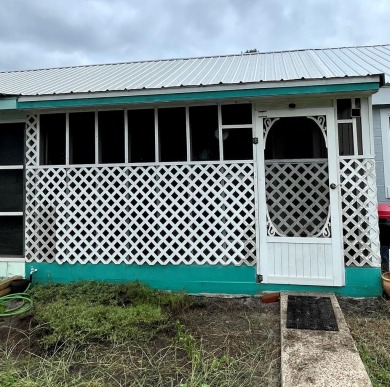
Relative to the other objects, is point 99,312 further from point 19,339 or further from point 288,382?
point 288,382

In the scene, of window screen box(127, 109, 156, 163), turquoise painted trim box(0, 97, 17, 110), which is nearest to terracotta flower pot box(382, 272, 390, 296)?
window screen box(127, 109, 156, 163)

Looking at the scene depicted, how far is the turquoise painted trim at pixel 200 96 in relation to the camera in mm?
3725

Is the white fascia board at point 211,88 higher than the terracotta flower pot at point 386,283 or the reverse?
higher

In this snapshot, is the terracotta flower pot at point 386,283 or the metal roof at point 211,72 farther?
the metal roof at point 211,72

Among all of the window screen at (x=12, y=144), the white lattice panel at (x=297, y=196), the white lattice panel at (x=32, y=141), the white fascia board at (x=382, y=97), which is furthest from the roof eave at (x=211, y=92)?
the white fascia board at (x=382, y=97)

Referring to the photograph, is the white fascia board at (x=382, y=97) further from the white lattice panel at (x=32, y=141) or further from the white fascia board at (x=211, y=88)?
the white lattice panel at (x=32, y=141)

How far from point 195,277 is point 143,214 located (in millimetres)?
1075

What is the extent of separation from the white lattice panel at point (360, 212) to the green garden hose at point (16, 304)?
3.78 meters

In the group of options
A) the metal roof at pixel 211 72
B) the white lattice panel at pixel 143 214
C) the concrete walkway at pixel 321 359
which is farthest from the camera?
the metal roof at pixel 211 72

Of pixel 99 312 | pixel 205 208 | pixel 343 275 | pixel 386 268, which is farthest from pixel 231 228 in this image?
pixel 386 268

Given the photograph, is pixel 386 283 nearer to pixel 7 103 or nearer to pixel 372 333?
pixel 372 333

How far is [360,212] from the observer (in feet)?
13.0

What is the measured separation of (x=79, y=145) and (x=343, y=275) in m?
3.90

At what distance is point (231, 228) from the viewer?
423cm
